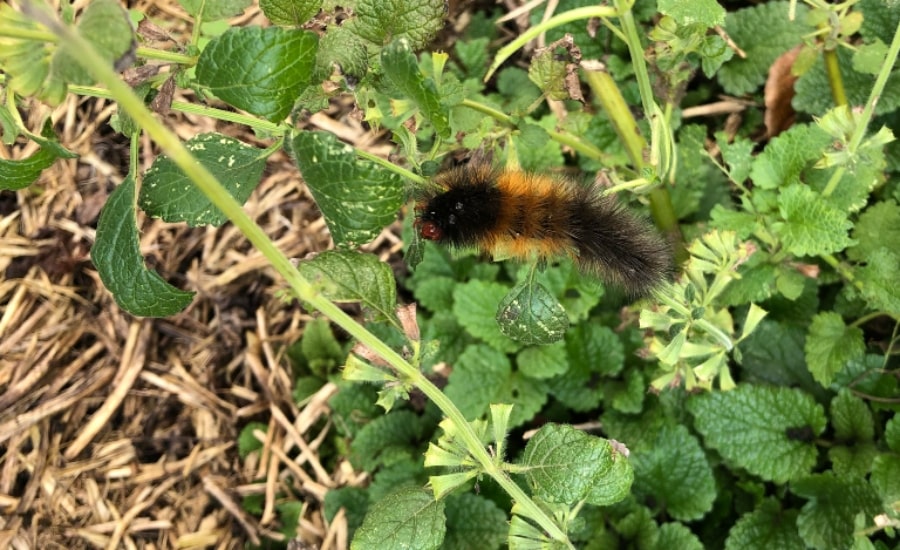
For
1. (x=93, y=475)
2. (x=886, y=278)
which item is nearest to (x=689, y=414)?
(x=886, y=278)

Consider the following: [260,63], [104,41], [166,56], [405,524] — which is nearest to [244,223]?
[104,41]

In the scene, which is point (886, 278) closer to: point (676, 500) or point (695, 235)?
point (695, 235)

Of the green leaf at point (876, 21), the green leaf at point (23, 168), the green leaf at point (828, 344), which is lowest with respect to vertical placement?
the green leaf at point (828, 344)

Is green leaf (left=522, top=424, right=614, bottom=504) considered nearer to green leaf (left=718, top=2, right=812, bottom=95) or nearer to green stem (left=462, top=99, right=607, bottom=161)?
green stem (left=462, top=99, right=607, bottom=161)

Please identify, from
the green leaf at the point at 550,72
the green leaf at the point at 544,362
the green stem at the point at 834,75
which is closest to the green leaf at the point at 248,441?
the green leaf at the point at 544,362

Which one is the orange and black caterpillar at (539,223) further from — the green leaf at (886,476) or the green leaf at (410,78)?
the green leaf at (886,476)

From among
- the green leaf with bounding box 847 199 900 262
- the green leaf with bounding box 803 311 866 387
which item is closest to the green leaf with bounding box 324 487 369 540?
the green leaf with bounding box 803 311 866 387

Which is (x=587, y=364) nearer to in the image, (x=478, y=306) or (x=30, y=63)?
(x=478, y=306)
